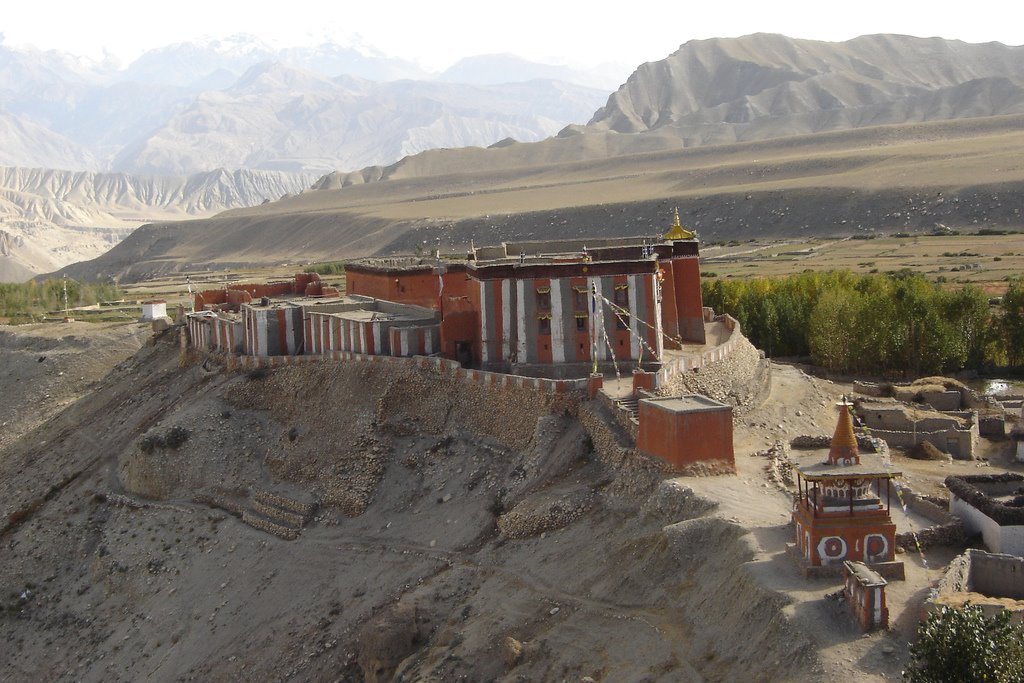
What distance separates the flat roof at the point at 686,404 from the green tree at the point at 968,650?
10959 mm

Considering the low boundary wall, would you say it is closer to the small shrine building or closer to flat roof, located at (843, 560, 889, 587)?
the small shrine building

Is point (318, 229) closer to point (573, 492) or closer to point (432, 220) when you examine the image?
point (432, 220)

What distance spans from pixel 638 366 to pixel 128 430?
2207 cm

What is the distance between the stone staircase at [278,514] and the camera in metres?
36.2

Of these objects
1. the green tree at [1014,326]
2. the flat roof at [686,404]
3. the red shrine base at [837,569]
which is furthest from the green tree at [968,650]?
the green tree at [1014,326]

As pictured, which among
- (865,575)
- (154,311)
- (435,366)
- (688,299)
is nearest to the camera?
(865,575)

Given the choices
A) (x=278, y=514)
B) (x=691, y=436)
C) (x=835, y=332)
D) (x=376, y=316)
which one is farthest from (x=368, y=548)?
(x=835, y=332)

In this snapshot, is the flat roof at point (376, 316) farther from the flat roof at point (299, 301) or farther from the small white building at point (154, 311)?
the small white building at point (154, 311)

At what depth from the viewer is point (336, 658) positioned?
29.0 metres

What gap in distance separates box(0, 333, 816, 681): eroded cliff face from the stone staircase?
11 cm

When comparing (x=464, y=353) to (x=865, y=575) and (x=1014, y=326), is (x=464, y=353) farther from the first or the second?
(x=1014, y=326)

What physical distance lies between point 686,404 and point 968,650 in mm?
12864

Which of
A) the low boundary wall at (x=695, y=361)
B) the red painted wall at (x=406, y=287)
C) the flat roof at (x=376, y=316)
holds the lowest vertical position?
the low boundary wall at (x=695, y=361)

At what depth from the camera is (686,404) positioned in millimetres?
29703
